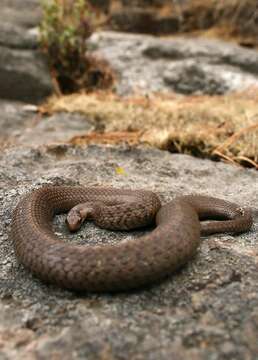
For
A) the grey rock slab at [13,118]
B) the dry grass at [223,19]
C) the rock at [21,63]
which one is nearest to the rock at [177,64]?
the dry grass at [223,19]

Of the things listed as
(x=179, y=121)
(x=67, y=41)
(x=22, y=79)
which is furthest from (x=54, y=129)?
(x=67, y=41)

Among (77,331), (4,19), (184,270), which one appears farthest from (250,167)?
(4,19)

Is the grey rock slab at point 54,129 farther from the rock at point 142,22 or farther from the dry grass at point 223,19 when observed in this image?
the dry grass at point 223,19

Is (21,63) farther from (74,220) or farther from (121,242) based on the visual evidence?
(121,242)

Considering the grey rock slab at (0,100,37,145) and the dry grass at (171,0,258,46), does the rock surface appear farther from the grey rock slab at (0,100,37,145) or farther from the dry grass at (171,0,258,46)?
the dry grass at (171,0,258,46)

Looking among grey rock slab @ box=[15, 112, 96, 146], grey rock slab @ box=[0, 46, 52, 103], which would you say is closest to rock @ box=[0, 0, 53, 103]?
grey rock slab @ box=[0, 46, 52, 103]
